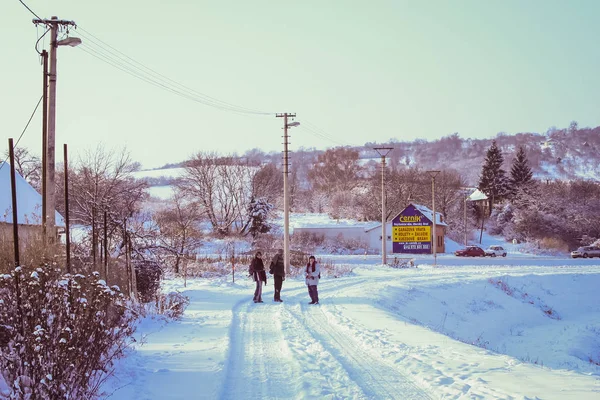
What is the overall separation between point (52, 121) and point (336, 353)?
10246 mm

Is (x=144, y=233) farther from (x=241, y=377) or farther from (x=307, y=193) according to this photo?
(x=307, y=193)

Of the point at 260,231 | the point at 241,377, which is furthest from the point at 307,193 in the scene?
the point at 241,377

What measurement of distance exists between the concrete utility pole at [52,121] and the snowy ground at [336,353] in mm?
4422

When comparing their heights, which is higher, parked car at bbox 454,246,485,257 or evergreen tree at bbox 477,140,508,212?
evergreen tree at bbox 477,140,508,212

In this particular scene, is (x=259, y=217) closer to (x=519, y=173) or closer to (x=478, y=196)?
(x=478, y=196)

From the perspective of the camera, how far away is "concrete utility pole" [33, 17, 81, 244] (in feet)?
50.1

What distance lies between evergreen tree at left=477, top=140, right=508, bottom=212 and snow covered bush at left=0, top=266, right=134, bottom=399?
95.0 m

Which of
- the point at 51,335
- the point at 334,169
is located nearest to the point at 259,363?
the point at 51,335

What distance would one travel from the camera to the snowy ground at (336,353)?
8125mm

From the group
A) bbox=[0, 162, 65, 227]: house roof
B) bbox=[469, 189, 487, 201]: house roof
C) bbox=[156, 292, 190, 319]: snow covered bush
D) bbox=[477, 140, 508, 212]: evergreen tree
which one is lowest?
bbox=[156, 292, 190, 319]: snow covered bush

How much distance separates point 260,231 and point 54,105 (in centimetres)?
5427

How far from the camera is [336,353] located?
35.3 feet

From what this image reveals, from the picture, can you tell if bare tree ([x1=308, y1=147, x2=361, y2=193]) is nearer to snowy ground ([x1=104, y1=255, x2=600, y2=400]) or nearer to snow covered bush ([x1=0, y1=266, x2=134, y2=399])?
snowy ground ([x1=104, y1=255, x2=600, y2=400])

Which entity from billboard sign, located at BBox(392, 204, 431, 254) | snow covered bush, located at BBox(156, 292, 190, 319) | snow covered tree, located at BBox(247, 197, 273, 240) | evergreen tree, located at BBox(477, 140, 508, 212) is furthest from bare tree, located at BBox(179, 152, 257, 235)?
snow covered bush, located at BBox(156, 292, 190, 319)
